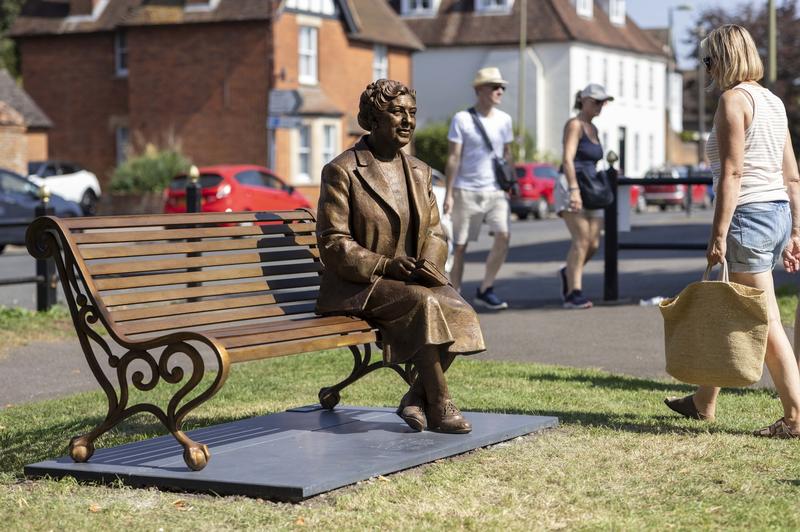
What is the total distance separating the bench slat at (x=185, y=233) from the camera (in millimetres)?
6230

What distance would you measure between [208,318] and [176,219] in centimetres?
52

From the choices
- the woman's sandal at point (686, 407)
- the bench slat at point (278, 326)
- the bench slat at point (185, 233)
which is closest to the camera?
the bench slat at point (278, 326)

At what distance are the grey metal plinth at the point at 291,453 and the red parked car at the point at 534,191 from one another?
34.2 meters

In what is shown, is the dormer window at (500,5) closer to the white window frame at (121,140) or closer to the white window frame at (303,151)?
the white window frame at (303,151)

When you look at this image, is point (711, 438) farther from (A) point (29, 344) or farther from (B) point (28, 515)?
(A) point (29, 344)

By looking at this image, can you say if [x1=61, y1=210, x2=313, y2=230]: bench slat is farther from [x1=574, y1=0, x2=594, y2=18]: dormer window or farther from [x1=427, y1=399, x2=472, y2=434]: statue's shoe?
[x1=574, y1=0, x2=594, y2=18]: dormer window

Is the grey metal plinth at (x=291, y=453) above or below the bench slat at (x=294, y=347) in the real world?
below

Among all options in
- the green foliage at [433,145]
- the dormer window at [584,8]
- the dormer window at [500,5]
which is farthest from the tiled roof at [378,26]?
the dormer window at [584,8]

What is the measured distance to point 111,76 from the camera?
153 feet

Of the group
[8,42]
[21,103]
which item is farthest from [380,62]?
[8,42]

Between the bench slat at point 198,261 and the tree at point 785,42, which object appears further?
the tree at point 785,42

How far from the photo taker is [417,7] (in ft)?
207

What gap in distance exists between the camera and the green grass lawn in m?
5.02

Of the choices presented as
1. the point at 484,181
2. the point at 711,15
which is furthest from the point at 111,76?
the point at 484,181
